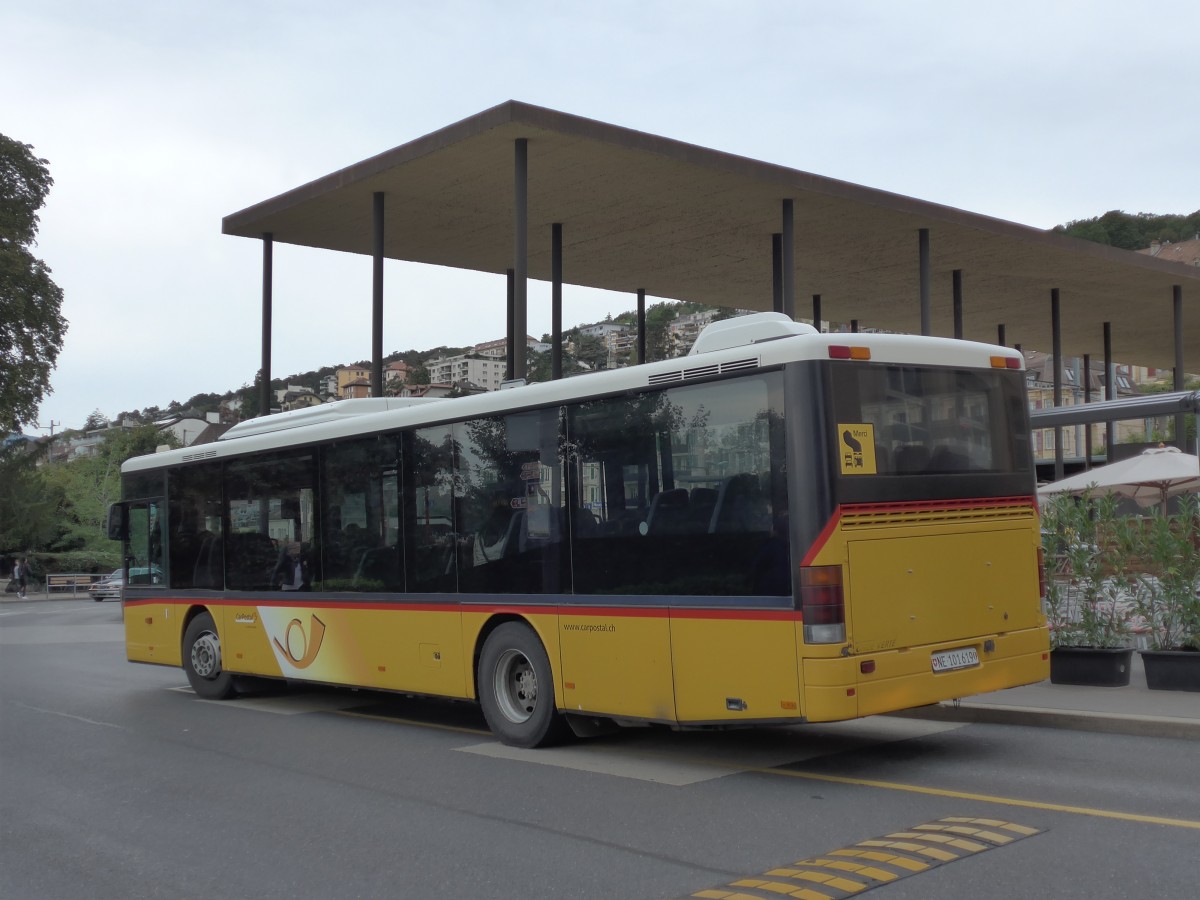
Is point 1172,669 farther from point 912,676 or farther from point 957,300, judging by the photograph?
point 957,300

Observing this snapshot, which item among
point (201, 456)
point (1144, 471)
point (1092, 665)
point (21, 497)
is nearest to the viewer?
point (1092, 665)

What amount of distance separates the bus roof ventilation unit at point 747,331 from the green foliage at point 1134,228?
126 m

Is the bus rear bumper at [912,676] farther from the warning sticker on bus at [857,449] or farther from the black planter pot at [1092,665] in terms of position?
the black planter pot at [1092,665]

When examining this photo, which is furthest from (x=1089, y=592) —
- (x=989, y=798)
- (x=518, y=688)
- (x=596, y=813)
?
(x=596, y=813)

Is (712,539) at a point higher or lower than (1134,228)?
lower

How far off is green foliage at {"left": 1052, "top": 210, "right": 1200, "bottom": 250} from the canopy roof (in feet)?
326

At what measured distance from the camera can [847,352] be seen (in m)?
8.37

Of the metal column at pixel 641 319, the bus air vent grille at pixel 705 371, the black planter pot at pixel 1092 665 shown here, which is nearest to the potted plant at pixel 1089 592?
the black planter pot at pixel 1092 665

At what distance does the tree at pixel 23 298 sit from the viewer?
42.0 metres

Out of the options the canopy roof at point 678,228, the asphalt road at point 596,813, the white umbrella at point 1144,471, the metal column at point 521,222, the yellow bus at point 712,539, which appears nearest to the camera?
the asphalt road at point 596,813

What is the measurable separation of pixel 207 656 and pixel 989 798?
32.1ft

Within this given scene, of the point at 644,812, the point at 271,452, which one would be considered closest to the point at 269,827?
the point at 644,812

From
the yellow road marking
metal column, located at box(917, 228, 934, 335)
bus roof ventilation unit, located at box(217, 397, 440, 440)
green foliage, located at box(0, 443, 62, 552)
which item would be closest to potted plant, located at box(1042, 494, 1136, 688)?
the yellow road marking

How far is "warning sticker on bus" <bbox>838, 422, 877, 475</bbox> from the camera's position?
823cm
